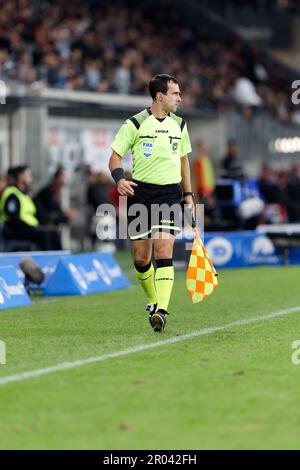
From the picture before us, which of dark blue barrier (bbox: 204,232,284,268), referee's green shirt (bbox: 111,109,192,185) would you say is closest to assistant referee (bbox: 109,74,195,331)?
referee's green shirt (bbox: 111,109,192,185)

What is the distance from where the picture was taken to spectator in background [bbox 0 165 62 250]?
17125 millimetres

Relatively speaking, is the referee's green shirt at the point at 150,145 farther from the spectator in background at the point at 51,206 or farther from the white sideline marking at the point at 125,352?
the spectator in background at the point at 51,206

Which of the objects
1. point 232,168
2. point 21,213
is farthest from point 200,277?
point 232,168

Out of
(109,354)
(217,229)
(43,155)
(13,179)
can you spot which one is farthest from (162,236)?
(43,155)

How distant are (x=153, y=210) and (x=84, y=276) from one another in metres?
5.05

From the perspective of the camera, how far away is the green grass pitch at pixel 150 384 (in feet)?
20.0

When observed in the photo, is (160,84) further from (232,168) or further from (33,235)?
(232,168)

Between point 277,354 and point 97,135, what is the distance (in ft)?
72.4

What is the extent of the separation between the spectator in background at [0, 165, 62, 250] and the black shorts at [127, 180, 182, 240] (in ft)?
21.8

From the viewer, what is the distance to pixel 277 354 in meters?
8.92

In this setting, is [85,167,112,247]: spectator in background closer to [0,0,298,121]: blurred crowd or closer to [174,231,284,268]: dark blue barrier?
[0,0,298,121]: blurred crowd

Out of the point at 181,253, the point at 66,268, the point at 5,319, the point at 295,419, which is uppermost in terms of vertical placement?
the point at 181,253

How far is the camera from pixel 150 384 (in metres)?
7.57

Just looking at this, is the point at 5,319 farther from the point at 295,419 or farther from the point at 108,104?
the point at 108,104
